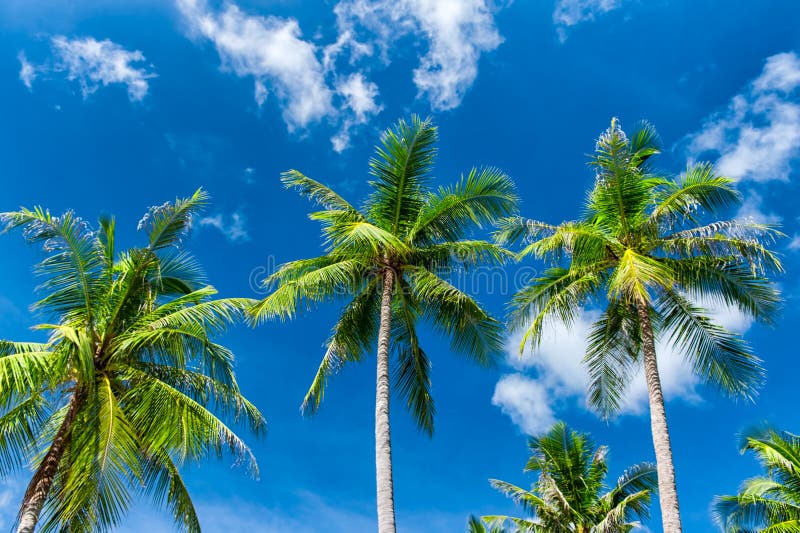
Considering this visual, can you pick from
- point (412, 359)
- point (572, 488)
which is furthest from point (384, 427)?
point (572, 488)

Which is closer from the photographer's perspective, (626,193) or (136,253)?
(136,253)

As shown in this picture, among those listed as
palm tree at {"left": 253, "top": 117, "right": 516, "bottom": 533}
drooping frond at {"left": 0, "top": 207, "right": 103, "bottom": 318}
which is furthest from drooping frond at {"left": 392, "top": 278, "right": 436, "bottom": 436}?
drooping frond at {"left": 0, "top": 207, "right": 103, "bottom": 318}

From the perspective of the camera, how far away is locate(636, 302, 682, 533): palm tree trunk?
12.3 metres

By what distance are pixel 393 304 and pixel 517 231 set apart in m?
3.75

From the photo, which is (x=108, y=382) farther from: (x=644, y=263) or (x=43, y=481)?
(x=644, y=263)

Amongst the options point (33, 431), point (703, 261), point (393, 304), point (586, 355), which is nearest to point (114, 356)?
point (33, 431)

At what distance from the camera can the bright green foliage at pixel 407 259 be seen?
16297mm

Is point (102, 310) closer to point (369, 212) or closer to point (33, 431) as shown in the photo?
point (33, 431)

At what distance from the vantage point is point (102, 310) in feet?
44.8

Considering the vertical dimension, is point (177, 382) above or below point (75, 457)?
above

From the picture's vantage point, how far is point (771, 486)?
20.7 metres

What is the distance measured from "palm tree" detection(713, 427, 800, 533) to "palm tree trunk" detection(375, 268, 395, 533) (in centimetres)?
1352

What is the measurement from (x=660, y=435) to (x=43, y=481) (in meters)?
12.0

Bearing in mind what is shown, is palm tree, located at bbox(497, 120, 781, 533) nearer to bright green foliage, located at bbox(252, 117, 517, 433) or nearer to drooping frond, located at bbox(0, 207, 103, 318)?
bright green foliage, located at bbox(252, 117, 517, 433)
